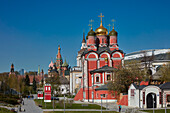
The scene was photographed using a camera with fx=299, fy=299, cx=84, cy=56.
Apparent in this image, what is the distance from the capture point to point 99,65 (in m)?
56.0

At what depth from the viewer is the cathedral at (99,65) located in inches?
2070

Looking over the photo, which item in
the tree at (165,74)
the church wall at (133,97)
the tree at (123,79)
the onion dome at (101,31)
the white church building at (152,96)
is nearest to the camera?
the white church building at (152,96)

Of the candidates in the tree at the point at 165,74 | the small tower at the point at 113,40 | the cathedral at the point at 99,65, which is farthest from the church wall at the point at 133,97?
the small tower at the point at 113,40

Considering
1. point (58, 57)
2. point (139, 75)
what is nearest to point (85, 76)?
point (139, 75)

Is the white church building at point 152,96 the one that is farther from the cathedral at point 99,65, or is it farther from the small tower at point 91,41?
the small tower at point 91,41

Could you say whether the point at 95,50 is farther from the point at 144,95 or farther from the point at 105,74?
the point at 144,95

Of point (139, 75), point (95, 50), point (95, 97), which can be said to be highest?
point (95, 50)

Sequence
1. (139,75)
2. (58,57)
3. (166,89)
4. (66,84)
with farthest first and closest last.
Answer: (58,57), (66,84), (139,75), (166,89)

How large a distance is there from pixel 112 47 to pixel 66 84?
139 feet

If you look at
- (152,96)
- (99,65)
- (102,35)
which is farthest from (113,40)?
(152,96)

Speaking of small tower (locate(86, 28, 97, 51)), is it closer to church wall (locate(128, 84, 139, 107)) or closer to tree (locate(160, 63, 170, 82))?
tree (locate(160, 63, 170, 82))

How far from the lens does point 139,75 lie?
48312 millimetres

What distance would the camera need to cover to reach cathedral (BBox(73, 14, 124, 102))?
2070 inches

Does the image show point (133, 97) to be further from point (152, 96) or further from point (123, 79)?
point (123, 79)
